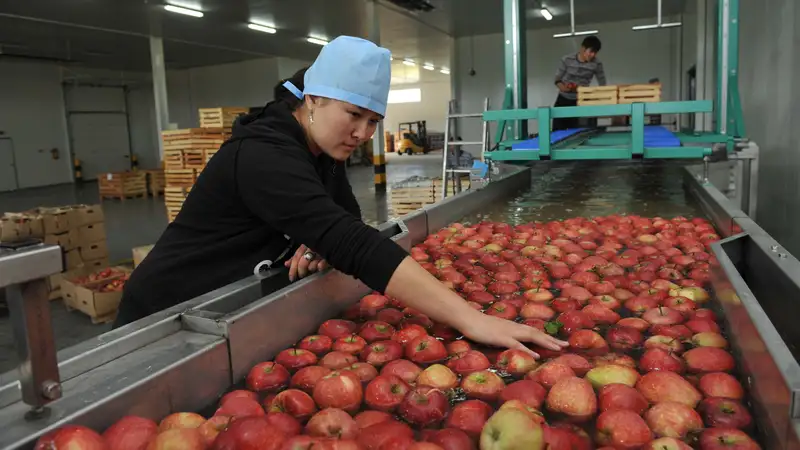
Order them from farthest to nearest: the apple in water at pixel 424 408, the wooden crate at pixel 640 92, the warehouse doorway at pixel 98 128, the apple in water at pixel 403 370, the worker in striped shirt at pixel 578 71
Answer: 1. the warehouse doorway at pixel 98 128
2. the worker in striped shirt at pixel 578 71
3. the wooden crate at pixel 640 92
4. the apple in water at pixel 403 370
5. the apple in water at pixel 424 408

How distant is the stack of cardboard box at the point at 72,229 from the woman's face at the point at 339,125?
642cm

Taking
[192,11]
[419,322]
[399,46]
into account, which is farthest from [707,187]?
[399,46]

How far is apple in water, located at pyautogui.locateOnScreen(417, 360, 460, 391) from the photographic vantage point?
5.01ft

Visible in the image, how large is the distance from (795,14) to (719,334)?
17.0 ft

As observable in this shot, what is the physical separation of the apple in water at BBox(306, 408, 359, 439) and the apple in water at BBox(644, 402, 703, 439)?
64cm

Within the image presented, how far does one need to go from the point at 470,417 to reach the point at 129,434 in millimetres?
693

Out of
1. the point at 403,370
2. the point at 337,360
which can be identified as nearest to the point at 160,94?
the point at 337,360

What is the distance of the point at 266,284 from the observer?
1.97 meters

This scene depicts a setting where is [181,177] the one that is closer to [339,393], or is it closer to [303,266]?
[303,266]

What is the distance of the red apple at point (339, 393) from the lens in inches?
56.4

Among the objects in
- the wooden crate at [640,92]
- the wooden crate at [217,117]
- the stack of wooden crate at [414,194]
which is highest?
the wooden crate at [217,117]

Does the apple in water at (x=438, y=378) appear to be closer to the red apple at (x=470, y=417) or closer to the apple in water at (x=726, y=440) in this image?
the red apple at (x=470, y=417)

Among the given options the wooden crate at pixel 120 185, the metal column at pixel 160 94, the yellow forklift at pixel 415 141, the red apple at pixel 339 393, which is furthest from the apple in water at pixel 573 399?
the yellow forklift at pixel 415 141

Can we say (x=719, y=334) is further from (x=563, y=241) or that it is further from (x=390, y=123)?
(x=390, y=123)
